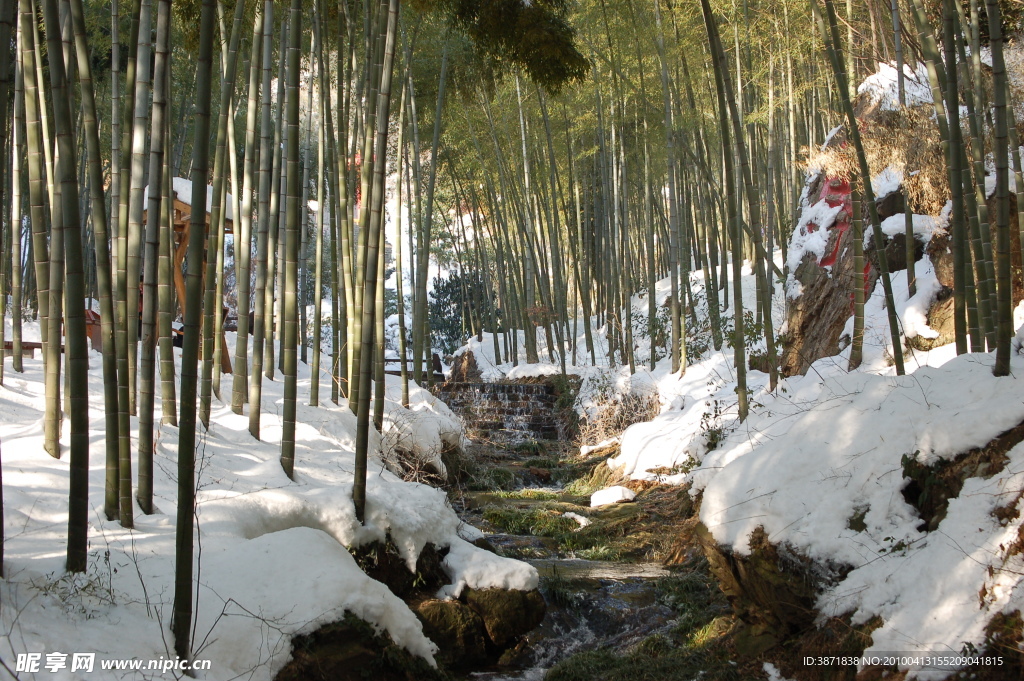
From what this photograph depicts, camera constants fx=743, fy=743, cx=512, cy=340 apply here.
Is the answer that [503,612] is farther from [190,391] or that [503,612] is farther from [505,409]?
[505,409]

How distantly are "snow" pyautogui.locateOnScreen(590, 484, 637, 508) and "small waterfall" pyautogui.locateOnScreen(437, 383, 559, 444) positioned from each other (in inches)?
116

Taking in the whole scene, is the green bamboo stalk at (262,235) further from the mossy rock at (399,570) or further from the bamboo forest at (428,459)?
the mossy rock at (399,570)

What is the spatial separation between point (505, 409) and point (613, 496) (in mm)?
4314

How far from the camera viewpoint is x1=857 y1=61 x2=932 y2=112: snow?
6.14 meters

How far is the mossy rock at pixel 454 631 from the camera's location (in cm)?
292

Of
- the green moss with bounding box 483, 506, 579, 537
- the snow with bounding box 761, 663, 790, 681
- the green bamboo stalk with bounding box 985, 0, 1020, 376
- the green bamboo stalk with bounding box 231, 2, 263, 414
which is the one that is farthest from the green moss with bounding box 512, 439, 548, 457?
the green bamboo stalk with bounding box 985, 0, 1020, 376

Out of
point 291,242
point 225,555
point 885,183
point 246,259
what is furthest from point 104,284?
point 885,183

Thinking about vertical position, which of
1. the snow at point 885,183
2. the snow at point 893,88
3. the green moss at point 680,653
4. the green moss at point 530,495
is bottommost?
the green moss at point 530,495

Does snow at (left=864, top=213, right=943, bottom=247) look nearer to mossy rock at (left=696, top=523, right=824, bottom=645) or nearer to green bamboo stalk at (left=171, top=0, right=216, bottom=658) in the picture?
mossy rock at (left=696, top=523, right=824, bottom=645)

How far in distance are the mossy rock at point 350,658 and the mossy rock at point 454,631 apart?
12.3 inches

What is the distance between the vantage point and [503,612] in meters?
3.16

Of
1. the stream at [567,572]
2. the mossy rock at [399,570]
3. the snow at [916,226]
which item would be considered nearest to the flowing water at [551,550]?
the stream at [567,572]

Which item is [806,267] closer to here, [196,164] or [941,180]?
[941,180]

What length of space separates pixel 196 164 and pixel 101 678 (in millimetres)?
1288
